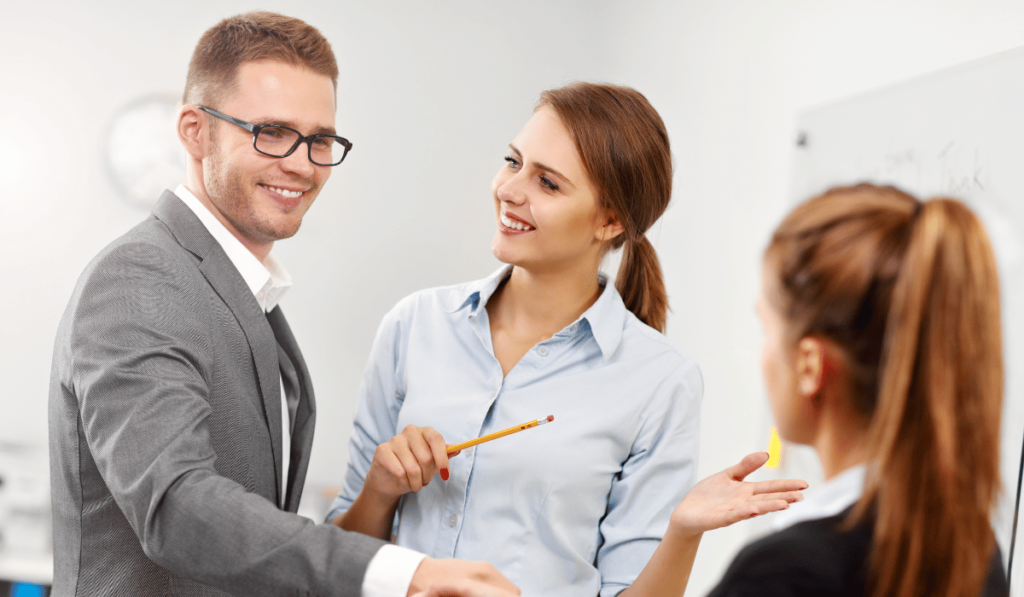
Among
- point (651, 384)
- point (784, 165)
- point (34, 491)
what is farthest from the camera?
point (34, 491)

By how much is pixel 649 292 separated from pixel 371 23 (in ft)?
7.32

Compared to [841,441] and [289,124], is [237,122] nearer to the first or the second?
[289,124]

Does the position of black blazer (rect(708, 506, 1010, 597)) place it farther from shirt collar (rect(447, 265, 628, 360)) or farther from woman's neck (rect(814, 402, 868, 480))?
shirt collar (rect(447, 265, 628, 360))

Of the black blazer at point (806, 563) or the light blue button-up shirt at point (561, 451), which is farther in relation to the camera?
the light blue button-up shirt at point (561, 451)

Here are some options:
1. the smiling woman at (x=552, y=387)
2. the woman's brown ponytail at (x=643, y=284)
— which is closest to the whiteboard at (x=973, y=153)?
the woman's brown ponytail at (x=643, y=284)

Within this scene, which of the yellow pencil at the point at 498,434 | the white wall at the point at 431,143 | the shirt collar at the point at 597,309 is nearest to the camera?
the yellow pencil at the point at 498,434

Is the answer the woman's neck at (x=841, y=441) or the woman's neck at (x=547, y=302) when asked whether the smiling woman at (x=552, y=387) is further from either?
the woman's neck at (x=841, y=441)

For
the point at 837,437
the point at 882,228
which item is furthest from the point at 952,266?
the point at 837,437

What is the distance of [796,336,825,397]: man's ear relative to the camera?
73 cm

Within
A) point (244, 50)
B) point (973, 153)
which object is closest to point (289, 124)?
point (244, 50)

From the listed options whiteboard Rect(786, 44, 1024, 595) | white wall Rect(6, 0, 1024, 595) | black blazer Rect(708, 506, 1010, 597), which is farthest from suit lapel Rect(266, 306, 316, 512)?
white wall Rect(6, 0, 1024, 595)

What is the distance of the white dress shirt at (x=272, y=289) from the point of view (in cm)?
90

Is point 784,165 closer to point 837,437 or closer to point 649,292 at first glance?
point 649,292

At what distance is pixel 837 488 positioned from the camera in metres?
0.72
